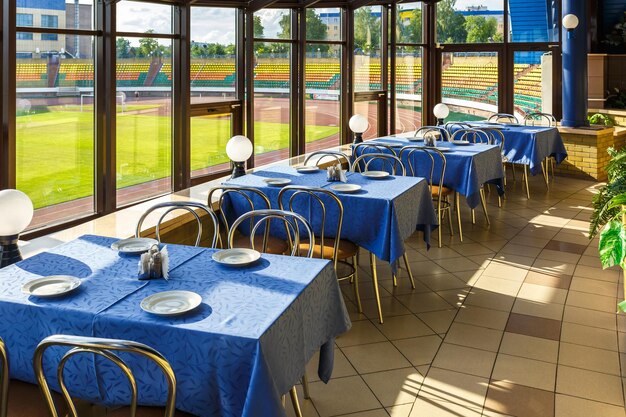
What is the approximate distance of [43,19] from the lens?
4727 mm

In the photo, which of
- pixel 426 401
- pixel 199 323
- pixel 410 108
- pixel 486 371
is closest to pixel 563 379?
pixel 486 371

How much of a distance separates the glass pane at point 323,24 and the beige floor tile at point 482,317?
4.92m

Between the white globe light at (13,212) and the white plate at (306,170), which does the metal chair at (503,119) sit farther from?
the white globe light at (13,212)

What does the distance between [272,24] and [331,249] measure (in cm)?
433

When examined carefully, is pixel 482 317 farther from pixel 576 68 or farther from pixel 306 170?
pixel 576 68

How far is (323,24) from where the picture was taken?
812 centimetres

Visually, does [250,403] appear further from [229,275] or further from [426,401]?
[426,401]

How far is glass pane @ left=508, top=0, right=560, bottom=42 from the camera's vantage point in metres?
9.90

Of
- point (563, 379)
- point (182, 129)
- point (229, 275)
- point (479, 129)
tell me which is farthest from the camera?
point (479, 129)

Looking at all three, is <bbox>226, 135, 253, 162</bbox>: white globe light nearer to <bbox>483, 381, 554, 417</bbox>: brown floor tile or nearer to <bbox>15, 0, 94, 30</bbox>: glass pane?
<bbox>15, 0, 94, 30</bbox>: glass pane

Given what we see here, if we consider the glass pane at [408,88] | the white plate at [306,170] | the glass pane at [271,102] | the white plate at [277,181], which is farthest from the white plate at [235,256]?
the glass pane at [408,88]

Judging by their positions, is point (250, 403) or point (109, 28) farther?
point (109, 28)

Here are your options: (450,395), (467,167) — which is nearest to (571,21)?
(467,167)

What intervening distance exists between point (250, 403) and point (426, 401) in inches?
53.3
